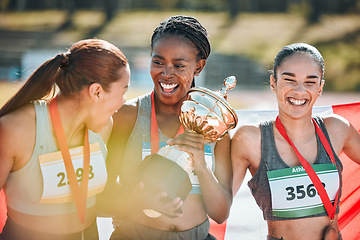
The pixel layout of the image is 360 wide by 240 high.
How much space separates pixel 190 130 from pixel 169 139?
14cm

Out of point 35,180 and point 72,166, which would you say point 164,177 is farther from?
point 35,180

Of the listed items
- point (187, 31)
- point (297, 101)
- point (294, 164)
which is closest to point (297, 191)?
point (294, 164)

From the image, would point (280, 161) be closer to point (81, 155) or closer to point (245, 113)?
point (245, 113)

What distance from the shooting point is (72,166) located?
2051 millimetres

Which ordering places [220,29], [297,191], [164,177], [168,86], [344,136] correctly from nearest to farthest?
[164,177], [168,86], [297,191], [344,136], [220,29]

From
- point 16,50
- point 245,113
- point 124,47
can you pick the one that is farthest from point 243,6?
point 245,113

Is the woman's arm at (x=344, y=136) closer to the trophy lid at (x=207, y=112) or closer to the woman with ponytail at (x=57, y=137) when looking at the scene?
the trophy lid at (x=207, y=112)

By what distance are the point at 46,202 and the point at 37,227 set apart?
0.44 ft

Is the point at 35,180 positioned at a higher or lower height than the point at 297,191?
higher

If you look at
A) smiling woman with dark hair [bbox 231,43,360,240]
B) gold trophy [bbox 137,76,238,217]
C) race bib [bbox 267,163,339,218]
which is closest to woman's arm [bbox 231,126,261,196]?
smiling woman with dark hair [bbox 231,43,360,240]

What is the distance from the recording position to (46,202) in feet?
6.59

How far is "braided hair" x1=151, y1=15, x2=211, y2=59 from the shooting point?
2283 mm

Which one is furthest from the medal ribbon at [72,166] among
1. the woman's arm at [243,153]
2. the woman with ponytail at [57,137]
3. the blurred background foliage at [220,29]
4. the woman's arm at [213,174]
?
the blurred background foliage at [220,29]

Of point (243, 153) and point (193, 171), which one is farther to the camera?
point (243, 153)
